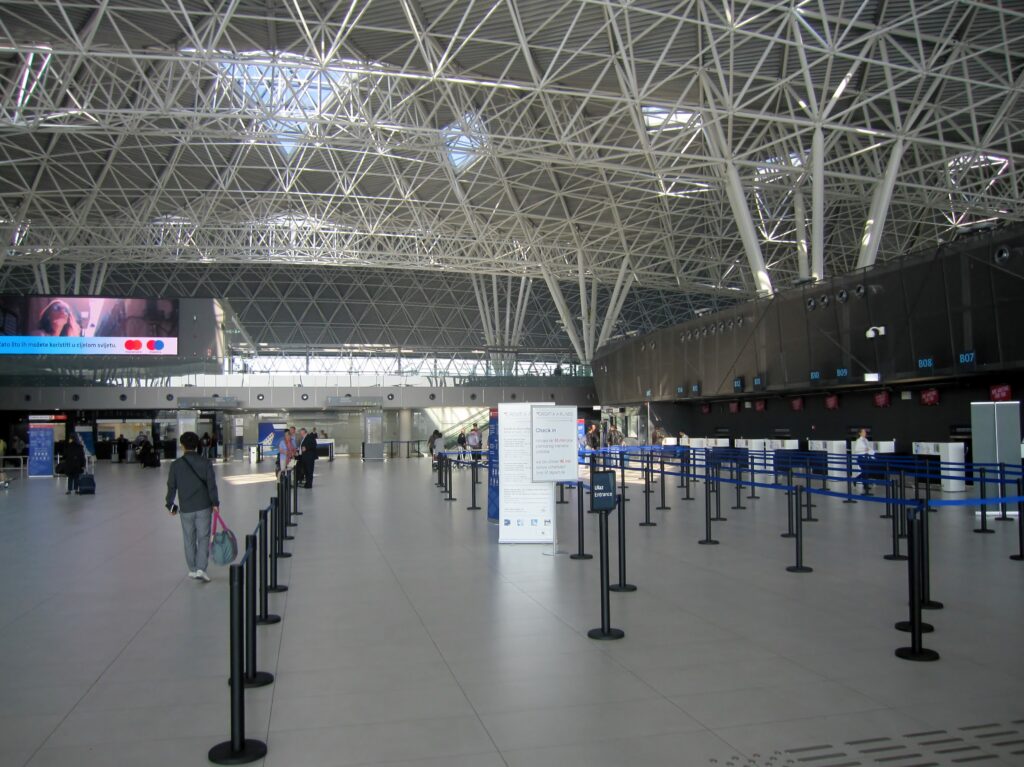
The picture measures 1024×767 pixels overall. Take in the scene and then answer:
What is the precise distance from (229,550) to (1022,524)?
9567 millimetres

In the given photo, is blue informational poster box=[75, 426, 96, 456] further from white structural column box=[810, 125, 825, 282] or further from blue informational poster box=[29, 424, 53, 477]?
white structural column box=[810, 125, 825, 282]

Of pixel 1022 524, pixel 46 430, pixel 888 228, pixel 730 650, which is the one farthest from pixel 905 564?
pixel 888 228

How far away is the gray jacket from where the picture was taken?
9.38 meters

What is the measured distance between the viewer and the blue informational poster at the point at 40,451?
3091cm

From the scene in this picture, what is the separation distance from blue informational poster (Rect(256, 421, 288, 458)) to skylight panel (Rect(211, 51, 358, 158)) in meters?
18.5

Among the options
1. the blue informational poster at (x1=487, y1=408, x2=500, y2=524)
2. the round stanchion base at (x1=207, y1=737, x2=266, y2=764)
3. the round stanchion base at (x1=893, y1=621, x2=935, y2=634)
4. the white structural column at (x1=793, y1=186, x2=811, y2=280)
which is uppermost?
the white structural column at (x1=793, y1=186, x2=811, y2=280)

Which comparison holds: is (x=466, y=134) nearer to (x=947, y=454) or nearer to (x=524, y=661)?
(x=947, y=454)

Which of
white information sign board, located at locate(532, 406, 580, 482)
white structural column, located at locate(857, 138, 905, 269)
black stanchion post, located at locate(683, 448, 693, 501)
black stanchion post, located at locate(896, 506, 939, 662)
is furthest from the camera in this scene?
white structural column, located at locate(857, 138, 905, 269)

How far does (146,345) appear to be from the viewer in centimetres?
4191

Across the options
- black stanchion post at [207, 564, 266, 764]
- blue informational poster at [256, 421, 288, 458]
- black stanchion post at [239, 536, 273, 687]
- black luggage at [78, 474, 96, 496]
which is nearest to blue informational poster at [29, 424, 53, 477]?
black luggage at [78, 474, 96, 496]

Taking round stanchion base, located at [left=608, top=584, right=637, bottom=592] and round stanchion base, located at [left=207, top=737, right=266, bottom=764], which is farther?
round stanchion base, located at [left=608, top=584, right=637, bottom=592]

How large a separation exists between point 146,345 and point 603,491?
129 feet

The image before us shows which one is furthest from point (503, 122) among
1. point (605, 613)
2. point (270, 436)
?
point (605, 613)

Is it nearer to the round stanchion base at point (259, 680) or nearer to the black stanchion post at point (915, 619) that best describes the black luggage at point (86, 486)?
the round stanchion base at point (259, 680)
